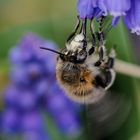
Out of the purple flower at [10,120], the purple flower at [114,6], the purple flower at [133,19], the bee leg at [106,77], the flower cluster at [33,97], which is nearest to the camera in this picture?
the purple flower at [114,6]

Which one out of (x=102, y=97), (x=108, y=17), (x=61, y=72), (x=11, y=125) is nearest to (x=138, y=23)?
(x=108, y=17)

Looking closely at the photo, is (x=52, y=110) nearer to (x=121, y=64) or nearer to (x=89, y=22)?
(x=121, y=64)

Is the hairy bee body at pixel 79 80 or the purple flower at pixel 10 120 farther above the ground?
the hairy bee body at pixel 79 80

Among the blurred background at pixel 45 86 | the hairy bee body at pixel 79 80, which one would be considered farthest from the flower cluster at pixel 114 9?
the blurred background at pixel 45 86

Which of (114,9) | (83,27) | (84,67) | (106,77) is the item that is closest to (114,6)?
(114,9)

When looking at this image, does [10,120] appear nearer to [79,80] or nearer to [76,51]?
[79,80]

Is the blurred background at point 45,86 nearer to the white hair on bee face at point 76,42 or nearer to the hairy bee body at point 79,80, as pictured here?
the hairy bee body at point 79,80

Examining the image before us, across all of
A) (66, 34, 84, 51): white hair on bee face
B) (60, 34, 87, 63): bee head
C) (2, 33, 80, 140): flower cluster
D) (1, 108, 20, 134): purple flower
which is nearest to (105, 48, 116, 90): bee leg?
(60, 34, 87, 63): bee head

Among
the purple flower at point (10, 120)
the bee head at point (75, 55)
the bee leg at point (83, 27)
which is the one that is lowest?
the purple flower at point (10, 120)
